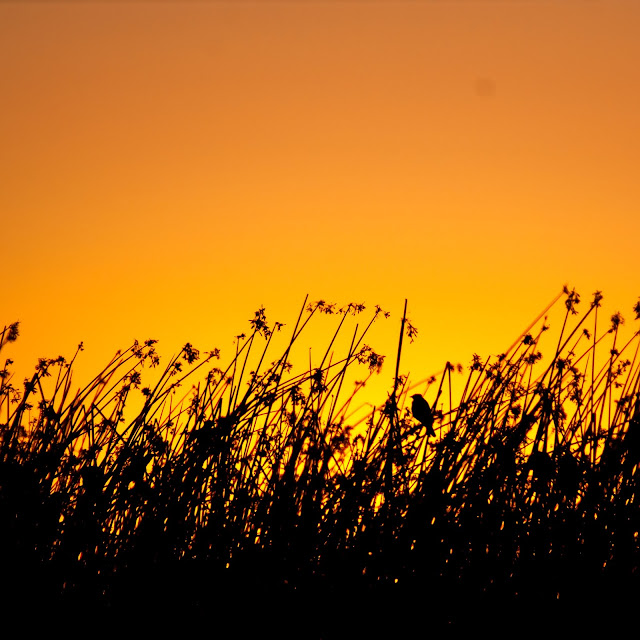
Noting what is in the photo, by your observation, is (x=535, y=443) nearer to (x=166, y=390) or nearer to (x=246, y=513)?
(x=246, y=513)

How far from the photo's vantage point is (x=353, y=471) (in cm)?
353

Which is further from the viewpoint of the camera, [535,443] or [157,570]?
[535,443]

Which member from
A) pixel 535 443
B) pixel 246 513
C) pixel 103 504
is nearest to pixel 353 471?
pixel 246 513

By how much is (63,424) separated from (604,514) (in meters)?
2.11

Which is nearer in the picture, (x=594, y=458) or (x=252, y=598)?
(x=252, y=598)

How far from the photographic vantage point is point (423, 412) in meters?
4.14

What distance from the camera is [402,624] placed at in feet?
10.7

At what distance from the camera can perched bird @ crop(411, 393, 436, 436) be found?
362 centimetres

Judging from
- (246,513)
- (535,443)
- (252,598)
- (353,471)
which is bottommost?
(252,598)

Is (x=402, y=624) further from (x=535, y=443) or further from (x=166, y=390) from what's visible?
(x=166, y=390)

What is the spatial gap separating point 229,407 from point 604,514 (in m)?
1.49

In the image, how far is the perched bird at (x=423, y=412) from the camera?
11.9 feet

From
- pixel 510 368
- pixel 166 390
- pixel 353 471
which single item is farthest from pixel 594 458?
pixel 166 390

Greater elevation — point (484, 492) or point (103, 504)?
point (484, 492)
